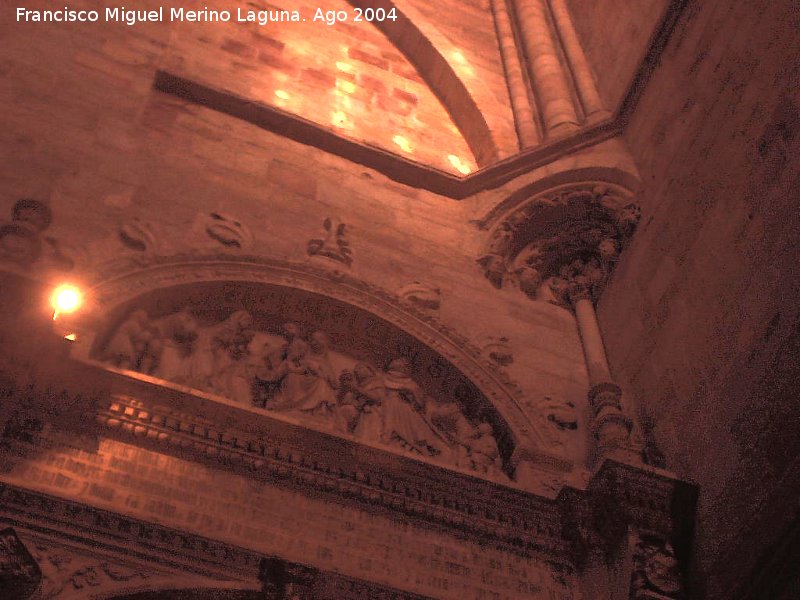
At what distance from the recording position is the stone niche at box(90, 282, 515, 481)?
5000 millimetres

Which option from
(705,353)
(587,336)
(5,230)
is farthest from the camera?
(587,336)

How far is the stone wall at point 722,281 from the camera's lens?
4.50m

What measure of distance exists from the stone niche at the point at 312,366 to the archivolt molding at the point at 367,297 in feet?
0.13

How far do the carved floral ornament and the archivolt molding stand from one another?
3.15 ft

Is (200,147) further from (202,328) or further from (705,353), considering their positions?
(705,353)

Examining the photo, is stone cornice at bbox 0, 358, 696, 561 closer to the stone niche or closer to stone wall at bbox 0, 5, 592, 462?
the stone niche

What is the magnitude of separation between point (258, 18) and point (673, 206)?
450 cm

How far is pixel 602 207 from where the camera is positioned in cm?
717

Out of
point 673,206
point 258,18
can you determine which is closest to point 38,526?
point 673,206

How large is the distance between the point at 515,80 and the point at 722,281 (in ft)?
16.0

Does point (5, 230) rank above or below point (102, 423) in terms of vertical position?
above

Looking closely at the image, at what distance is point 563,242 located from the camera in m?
7.23

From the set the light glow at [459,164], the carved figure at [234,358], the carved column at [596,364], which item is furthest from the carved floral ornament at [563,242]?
the carved figure at [234,358]

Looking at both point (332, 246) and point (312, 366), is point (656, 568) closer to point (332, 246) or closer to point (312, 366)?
point (312, 366)
